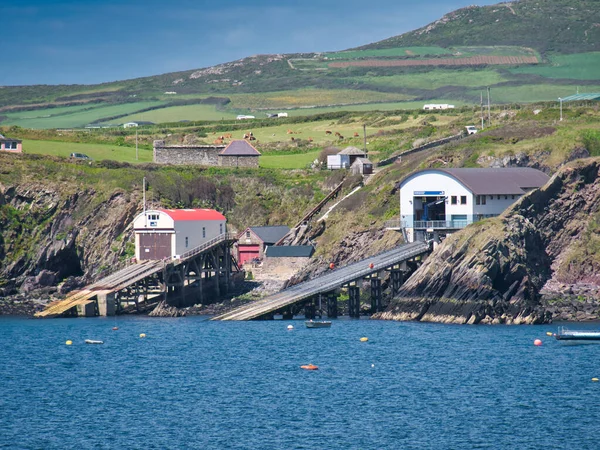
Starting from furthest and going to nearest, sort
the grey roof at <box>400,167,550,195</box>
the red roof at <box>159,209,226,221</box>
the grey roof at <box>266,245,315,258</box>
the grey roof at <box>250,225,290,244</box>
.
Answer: the grey roof at <box>250,225,290,244</box>
the grey roof at <box>266,245,315,258</box>
the red roof at <box>159,209,226,221</box>
the grey roof at <box>400,167,550,195</box>

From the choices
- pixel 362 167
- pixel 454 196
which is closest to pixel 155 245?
pixel 454 196

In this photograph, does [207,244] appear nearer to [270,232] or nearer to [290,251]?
[290,251]

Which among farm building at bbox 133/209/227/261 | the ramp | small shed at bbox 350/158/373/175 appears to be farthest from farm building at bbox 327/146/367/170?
the ramp

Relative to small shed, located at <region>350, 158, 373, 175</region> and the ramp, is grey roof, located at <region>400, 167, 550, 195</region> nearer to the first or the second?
the ramp

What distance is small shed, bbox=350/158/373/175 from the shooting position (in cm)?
11853

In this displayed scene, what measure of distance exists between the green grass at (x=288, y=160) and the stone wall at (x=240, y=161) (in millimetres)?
1128

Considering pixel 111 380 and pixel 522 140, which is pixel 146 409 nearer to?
pixel 111 380

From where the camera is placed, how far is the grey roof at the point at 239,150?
13200 centimetres

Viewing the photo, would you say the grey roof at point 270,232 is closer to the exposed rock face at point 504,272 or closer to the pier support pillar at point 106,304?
the pier support pillar at point 106,304

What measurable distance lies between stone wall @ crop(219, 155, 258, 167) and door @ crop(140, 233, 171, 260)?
33.6 m

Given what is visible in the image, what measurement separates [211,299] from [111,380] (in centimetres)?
3697

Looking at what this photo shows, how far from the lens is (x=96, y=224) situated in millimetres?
110188

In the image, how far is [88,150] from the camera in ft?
448

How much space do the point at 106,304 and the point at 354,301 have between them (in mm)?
20247
